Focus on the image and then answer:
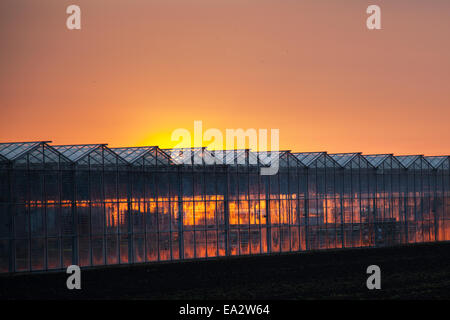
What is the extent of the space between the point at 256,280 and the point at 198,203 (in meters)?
15.3

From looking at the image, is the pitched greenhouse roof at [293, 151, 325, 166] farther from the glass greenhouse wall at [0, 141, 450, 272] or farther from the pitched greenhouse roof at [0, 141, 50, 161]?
the pitched greenhouse roof at [0, 141, 50, 161]

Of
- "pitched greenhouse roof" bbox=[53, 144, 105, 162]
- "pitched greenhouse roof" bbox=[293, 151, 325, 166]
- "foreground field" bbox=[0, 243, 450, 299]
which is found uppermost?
"pitched greenhouse roof" bbox=[53, 144, 105, 162]

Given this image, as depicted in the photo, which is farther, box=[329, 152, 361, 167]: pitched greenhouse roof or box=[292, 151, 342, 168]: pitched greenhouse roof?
box=[329, 152, 361, 167]: pitched greenhouse roof

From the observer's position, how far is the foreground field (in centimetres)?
3275

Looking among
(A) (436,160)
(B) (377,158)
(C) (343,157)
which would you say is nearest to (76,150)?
(C) (343,157)

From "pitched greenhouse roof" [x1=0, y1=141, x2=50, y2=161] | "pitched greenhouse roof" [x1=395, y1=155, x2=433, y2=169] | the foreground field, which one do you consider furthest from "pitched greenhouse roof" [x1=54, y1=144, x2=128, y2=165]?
"pitched greenhouse roof" [x1=395, y1=155, x2=433, y2=169]

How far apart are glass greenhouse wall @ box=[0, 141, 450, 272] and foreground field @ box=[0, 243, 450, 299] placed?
1960 mm

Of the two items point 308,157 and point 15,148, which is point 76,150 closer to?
point 15,148

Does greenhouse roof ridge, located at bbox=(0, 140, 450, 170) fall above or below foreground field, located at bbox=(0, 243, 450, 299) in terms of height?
above

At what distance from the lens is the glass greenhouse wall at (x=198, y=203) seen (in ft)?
142

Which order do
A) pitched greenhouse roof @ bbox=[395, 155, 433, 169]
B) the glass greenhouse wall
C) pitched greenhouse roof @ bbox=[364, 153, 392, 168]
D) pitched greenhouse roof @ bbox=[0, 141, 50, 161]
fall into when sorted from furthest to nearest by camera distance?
1. pitched greenhouse roof @ bbox=[395, 155, 433, 169]
2. pitched greenhouse roof @ bbox=[364, 153, 392, 168]
3. the glass greenhouse wall
4. pitched greenhouse roof @ bbox=[0, 141, 50, 161]

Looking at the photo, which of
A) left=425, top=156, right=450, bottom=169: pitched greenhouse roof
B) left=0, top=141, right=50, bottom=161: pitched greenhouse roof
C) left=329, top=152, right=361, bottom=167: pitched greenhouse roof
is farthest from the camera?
left=425, top=156, right=450, bottom=169: pitched greenhouse roof
